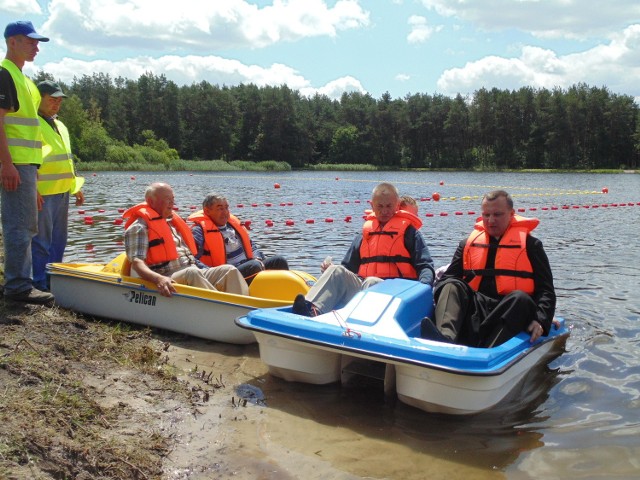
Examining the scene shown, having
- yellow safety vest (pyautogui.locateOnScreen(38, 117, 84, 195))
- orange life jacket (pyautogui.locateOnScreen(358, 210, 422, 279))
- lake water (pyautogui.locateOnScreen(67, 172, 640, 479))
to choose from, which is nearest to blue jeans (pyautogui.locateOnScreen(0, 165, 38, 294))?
yellow safety vest (pyautogui.locateOnScreen(38, 117, 84, 195))

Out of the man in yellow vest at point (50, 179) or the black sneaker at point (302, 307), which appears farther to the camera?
the man in yellow vest at point (50, 179)

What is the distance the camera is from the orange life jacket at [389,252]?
5751mm

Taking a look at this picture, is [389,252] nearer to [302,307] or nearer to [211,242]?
[302,307]

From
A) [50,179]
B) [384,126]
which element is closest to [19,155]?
[50,179]

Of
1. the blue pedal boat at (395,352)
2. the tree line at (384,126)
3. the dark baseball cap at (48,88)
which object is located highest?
the tree line at (384,126)

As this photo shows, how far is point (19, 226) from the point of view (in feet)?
17.0

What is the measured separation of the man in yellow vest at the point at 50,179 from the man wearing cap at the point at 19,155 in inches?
26.0

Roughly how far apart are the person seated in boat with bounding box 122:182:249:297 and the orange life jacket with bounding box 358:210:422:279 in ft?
3.93

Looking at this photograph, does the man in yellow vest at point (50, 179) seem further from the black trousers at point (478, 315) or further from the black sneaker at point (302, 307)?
the black trousers at point (478, 315)

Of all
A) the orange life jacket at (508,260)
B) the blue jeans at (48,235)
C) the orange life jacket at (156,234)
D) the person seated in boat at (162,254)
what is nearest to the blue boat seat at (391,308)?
the orange life jacket at (508,260)

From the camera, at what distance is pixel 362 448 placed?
389cm

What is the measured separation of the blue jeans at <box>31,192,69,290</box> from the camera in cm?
598

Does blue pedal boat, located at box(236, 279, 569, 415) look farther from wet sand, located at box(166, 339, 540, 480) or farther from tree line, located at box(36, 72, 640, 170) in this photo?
tree line, located at box(36, 72, 640, 170)

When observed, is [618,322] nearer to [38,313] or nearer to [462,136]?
[38,313]
